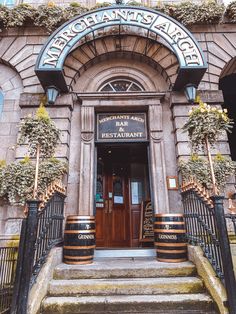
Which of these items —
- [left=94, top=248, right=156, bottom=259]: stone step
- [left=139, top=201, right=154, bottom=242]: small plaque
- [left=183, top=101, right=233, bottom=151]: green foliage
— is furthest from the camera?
[left=139, top=201, right=154, bottom=242]: small plaque

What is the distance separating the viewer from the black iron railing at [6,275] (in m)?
3.72

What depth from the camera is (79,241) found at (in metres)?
4.45

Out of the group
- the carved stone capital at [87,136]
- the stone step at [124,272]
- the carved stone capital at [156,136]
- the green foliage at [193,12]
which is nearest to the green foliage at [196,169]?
the carved stone capital at [156,136]

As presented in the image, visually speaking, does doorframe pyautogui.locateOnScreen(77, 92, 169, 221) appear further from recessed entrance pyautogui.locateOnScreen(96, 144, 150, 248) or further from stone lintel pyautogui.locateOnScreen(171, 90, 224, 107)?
recessed entrance pyautogui.locateOnScreen(96, 144, 150, 248)

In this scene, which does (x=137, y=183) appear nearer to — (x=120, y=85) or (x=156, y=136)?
(x=156, y=136)

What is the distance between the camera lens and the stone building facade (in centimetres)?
598

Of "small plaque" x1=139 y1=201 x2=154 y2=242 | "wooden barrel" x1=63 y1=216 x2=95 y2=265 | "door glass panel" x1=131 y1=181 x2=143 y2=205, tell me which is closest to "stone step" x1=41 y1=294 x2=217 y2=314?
"wooden barrel" x1=63 y1=216 x2=95 y2=265

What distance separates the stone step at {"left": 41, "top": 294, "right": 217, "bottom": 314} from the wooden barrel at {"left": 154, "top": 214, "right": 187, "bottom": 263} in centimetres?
111

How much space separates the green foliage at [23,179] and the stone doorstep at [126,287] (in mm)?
2432

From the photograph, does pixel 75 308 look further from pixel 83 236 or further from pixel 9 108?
pixel 9 108

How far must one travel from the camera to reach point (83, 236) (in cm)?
448

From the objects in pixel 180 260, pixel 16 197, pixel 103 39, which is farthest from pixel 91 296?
pixel 103 39

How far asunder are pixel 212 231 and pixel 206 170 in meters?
2.09

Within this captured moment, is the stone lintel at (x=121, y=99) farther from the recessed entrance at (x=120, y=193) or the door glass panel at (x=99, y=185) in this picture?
the door glass panel at (x=99, y=185)
